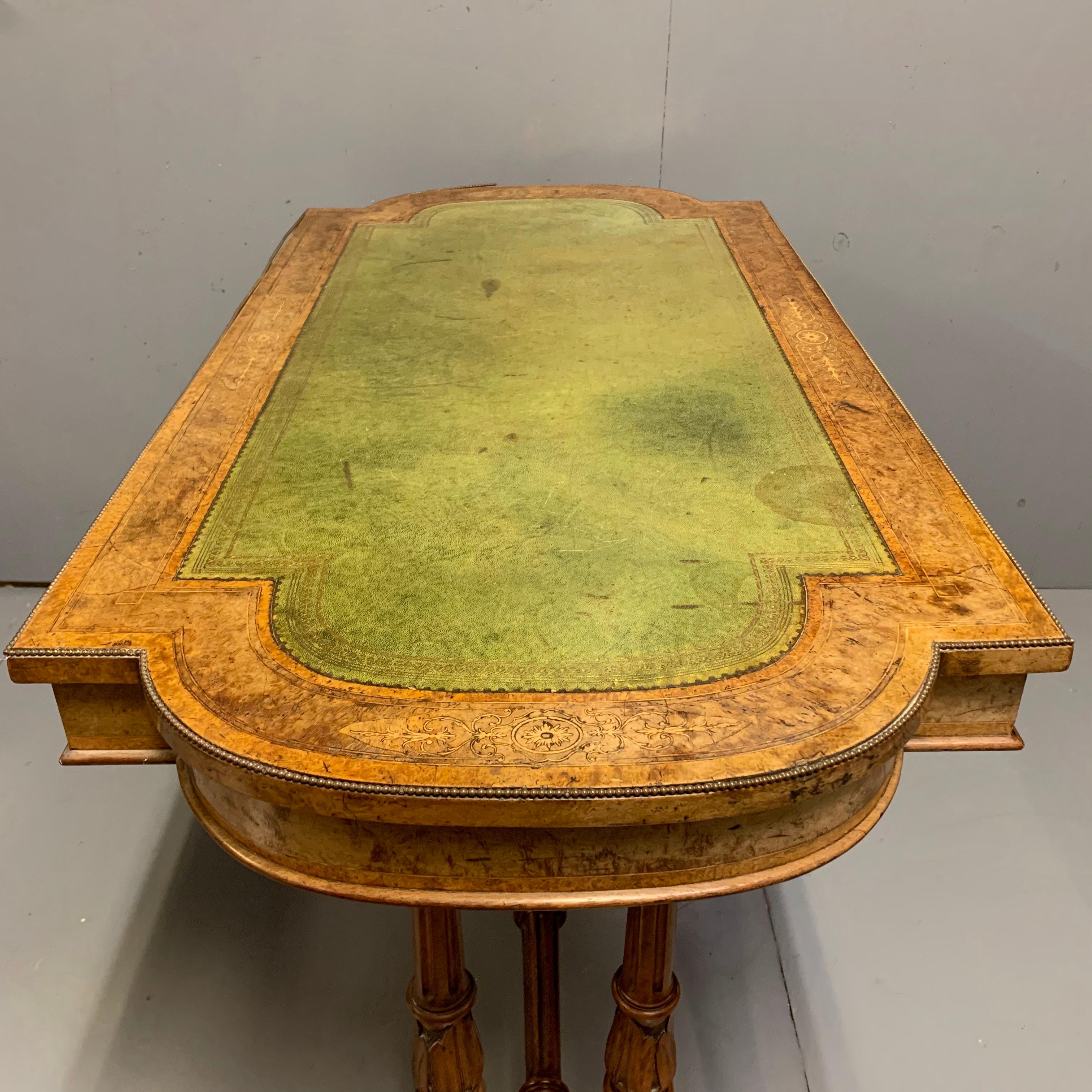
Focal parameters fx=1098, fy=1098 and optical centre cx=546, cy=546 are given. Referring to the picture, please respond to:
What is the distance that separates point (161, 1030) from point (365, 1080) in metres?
0.45

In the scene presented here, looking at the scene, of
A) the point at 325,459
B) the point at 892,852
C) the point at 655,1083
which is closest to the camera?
the point at 325,459

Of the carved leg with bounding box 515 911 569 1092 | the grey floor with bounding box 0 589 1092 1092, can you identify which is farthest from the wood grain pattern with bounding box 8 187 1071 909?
the grey floor with bounding box 0 589 1092 1092

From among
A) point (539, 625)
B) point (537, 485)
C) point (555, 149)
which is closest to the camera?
point (539, 625)

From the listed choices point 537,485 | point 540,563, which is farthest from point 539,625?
point 537,485

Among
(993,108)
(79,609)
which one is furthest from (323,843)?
(993,108)

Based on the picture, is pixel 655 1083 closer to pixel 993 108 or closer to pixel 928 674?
pixel 928 674

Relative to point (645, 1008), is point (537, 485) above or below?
above

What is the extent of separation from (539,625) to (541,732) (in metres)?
0.20

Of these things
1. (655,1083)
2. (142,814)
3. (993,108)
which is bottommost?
(142,814)

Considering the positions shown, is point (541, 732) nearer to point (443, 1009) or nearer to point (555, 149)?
point (443, 1009)

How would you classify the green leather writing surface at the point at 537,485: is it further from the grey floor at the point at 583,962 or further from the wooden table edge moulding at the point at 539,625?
the grey floor at the point at 583,962

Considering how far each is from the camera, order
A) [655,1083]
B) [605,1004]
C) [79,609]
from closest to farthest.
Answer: [79,609] → [655,1083] → [605,1004]

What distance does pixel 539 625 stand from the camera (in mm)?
1380

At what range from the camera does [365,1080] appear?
7.22 feet
